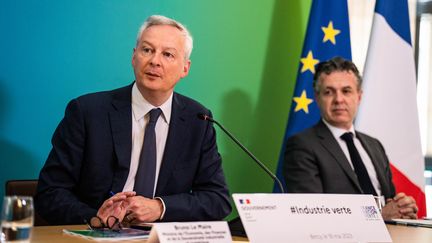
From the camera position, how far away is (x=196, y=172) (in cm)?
286

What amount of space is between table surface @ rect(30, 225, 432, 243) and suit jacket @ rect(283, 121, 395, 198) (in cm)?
74

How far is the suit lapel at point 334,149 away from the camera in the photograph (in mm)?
3498

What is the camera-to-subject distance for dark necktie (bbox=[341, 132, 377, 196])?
11.7ft

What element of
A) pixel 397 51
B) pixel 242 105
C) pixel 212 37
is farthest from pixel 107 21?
pixel 397 51

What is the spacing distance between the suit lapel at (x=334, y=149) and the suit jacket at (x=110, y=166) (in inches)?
34.4

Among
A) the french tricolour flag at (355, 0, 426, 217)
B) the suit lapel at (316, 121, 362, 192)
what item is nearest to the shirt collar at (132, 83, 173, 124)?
the suit lapel at (316, 121, 362, 192)

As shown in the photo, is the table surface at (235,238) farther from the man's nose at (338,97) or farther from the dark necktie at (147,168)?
the man's nose at (338,97)

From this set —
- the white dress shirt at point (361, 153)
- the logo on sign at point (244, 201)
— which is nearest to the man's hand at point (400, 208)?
the white dress shirt at point (361, 153)

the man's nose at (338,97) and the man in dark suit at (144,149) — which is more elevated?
the man's nose at (338,97)

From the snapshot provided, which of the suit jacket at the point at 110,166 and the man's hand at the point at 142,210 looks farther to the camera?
the suit jacket at the point at 110,166

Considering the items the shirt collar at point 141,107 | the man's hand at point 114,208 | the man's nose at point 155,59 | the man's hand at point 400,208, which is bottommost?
the man's hand at point 400,208

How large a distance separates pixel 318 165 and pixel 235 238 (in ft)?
4.72

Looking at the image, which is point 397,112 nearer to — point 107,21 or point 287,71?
point 287,71

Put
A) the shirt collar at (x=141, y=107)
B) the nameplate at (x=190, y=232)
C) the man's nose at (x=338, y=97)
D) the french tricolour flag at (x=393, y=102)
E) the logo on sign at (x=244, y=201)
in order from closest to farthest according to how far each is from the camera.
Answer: the nameplate at (x=190, y=232) → the logo on sign at (x=244, y=201) → the shirt collar at (x=141, y=107) → the man's nose at (x=338, y=97) → the french tricolour flag at (x=393, y=102)
